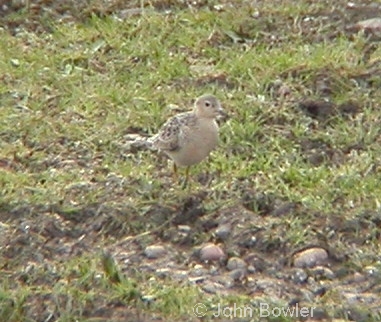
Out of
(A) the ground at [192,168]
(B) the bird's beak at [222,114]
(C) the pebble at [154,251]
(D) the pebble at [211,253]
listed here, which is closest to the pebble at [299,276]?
(A) the ground at [192,168]

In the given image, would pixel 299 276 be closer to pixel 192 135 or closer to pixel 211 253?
pixel 211 253

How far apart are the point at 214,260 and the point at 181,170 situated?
40.3 inches

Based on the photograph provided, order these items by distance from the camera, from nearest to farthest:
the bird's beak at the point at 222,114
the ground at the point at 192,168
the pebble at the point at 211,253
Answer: the ground at the point at 192,168
the pebble at the point at 211,253
the bird's beak at the point at 222,114

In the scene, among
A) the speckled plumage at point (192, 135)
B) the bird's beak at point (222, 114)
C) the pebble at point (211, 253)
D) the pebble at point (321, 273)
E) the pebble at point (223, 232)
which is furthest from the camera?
the bird's beak at point (222, 114)

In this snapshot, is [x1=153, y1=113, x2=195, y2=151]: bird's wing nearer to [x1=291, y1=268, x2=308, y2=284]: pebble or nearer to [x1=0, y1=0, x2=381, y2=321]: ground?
[x1=0, y1=0, x2=381, y2=321]: ground

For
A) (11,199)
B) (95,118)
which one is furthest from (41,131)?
(11,199)

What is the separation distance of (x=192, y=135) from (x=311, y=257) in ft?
3.74

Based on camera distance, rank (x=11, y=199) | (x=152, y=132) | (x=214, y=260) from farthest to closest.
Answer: (x=152, y=132) → (x=11, y=199) → (x=214, y=260)

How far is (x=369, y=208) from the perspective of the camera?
743 cm

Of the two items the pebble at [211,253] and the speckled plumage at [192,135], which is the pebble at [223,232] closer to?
the pebble at [211,253]

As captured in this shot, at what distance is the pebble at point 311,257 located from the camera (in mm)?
7008

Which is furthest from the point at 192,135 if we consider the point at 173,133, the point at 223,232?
the point at 223,232

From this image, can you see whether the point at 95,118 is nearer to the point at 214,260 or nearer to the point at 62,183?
the point at 62,183

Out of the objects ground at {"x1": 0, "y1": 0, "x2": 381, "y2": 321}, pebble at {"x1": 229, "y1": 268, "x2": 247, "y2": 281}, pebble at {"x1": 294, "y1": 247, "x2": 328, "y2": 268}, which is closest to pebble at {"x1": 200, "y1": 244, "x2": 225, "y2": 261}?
ground at {"x1": 0, "y1": 0, "x2": 381, "y2": 321}
